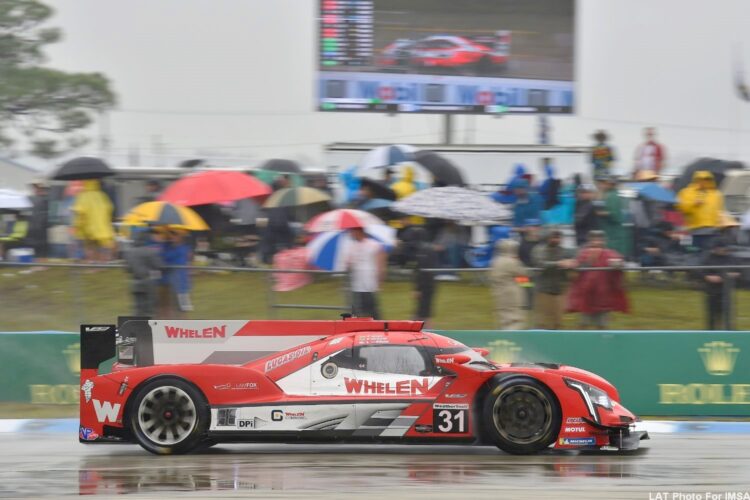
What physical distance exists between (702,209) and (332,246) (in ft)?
15.5

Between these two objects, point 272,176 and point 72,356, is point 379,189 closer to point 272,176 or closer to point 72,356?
point 272,176

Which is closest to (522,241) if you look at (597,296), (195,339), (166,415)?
(597,296)

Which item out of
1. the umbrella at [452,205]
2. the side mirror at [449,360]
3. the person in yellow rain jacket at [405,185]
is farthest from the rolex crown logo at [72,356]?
the person in yellow rain jacket at [405,185]

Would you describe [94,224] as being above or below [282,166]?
below

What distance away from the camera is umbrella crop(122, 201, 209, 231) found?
13516 millimetres

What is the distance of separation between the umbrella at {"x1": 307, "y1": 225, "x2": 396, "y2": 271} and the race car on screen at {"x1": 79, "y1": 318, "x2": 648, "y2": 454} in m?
4.27

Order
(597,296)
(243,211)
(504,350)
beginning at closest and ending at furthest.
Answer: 1. (504,350)
2. (597,296)
3. (243,211)

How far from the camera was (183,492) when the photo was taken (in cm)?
692

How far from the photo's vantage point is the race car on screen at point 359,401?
8.34 m

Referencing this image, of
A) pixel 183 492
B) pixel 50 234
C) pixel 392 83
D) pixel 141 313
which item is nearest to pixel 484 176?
pixel 392 83

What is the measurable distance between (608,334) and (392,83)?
11.0 metres

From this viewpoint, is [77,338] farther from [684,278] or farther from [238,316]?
[684,278]

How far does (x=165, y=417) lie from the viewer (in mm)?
8508

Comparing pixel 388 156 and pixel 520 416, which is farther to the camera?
pixel 388 156
